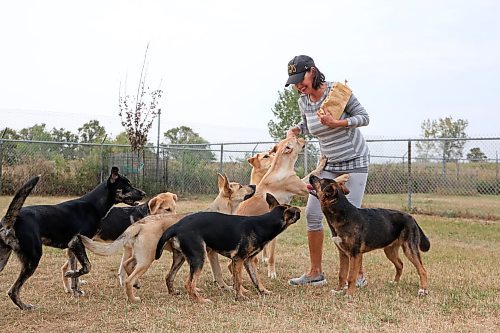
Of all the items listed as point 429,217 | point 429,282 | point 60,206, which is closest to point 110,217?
point 60,206

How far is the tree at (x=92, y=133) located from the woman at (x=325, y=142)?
18120mm

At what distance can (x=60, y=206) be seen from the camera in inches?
244

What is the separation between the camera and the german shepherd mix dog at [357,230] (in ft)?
20.4

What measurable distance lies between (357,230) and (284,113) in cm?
2047

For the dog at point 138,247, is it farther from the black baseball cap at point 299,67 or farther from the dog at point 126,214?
the black baseball cap at point 299,67

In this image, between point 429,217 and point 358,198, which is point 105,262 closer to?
point 358,198

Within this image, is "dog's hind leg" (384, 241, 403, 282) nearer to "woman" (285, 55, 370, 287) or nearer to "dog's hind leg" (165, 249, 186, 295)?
"woman" (285, 55, 370, 287)

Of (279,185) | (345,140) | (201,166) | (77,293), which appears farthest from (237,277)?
(201,166)

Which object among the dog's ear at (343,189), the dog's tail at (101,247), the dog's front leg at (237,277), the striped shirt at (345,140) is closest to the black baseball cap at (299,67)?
the striped shirt at (345,140)

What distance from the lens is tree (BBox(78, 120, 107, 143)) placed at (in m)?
24.0

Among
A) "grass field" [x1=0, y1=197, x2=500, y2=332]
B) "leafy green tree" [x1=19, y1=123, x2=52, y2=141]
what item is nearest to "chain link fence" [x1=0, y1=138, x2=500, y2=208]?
"leafy green tree" [x1=19, y1=123, x2=52, y2=141]

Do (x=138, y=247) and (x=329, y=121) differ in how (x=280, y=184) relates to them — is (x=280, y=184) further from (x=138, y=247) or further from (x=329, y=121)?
(x=138, y=247)

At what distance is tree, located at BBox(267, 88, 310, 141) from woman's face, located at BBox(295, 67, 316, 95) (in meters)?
19.0

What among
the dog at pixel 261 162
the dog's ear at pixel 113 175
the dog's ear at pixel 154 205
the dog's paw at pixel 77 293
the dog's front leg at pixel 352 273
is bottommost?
the dog's paw at pixel 77 293
